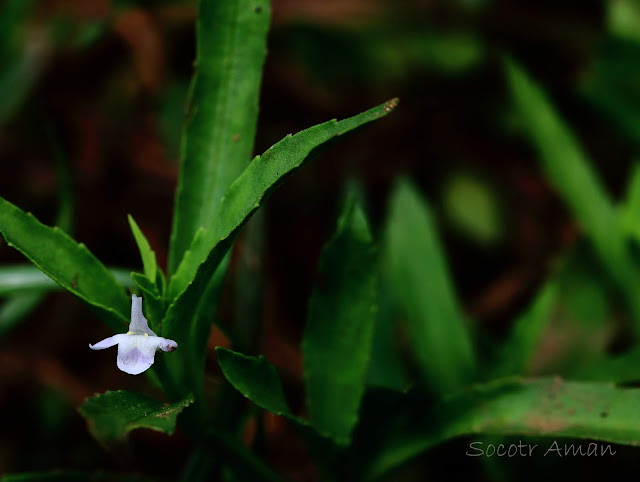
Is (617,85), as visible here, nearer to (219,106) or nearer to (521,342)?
(521,342)

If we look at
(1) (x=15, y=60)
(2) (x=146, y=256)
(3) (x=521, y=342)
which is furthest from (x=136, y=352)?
(1) (x=15, y=60)

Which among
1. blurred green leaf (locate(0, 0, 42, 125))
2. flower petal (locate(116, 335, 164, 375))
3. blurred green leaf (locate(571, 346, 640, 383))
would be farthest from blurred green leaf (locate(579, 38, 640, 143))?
blurred green leaf (locate(0, 0, 42, 125))

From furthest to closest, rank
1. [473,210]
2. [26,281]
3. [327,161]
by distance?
[327,161], [473,210], [26,281]

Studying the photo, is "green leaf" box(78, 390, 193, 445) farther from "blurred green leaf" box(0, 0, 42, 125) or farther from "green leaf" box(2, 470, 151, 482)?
"blurred green leaf" box(0, 0, 42, 125)

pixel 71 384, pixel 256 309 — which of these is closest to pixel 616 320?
pixel 256 309

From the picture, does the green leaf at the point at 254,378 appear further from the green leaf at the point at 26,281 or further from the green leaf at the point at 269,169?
the green leaf at the point at 26,281

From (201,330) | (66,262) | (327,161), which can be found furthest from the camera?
(327,161)

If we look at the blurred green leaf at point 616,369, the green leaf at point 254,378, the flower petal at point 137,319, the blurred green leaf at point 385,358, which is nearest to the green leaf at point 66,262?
the flower petal at point 137,319
